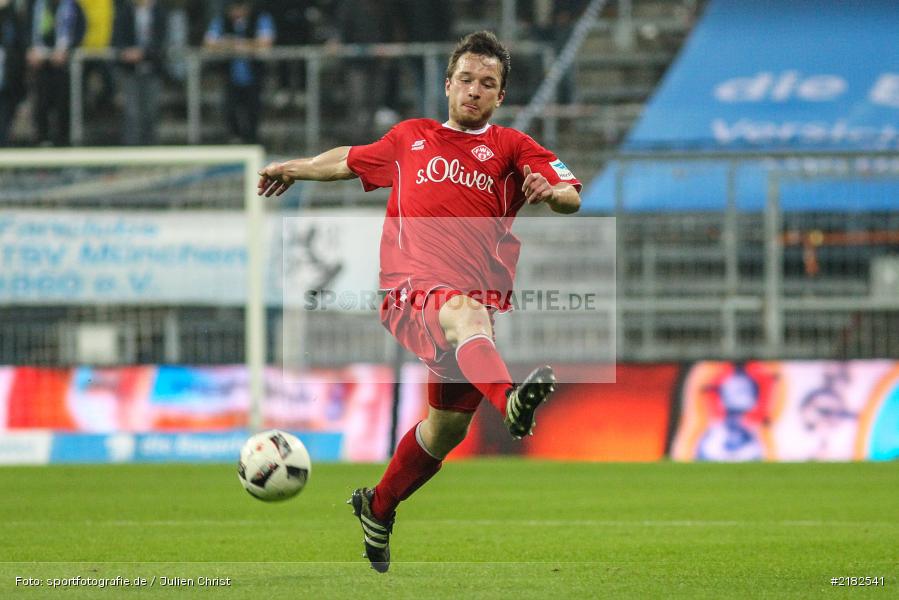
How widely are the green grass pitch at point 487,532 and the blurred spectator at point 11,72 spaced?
21.4 ft

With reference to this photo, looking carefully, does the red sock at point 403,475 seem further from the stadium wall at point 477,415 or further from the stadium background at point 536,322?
the stadium background at point 536,322

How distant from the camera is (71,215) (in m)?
15.5

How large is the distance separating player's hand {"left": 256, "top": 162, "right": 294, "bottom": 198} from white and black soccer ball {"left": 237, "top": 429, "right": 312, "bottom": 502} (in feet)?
3.83

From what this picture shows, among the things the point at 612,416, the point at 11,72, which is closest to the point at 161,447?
the point at 612,416

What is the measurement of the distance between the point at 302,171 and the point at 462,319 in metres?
1.20

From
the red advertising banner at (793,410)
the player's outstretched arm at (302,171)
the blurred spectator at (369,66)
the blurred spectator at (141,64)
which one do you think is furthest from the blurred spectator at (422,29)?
the player's outstretched arm at (302,171)

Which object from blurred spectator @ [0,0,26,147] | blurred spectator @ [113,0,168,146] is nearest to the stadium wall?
blurred spectator @ [113,0,168,146]

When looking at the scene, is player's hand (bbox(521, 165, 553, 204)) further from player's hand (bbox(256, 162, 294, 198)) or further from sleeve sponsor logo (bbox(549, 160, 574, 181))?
player's hand (bbox(256, 162, 294, 198))

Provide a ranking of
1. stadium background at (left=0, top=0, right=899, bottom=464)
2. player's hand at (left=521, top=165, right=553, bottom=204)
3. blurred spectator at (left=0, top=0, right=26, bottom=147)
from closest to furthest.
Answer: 1. player's hand at (left=521, top=165, right=553, bottom=204)
2. stadium background at (left=0, top=0, right=899, bottom=464)
3. blurred spectator at (left=0, top=0, right=26, bottom=147)

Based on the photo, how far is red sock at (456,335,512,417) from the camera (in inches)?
237

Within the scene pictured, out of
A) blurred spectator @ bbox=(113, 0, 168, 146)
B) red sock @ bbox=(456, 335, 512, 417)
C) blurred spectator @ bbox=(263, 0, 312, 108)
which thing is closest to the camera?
red sock @ bbox=(456, 335, 512, 417)

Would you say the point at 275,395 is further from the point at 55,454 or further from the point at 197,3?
the point at 197,3

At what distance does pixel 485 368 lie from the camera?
6.14 meters

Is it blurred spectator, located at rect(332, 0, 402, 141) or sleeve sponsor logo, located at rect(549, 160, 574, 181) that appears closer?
sleeve sponsor logo, located at rect(549, 160, 574, 181)
